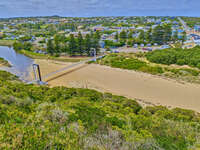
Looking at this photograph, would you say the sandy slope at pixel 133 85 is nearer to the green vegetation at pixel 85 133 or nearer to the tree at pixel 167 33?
the green vegetation at pixel 85 133

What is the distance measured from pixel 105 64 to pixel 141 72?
566 centimetres

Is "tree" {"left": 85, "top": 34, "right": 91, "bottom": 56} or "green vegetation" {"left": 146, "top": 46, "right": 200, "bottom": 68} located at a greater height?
"tree" {"left": 85, "top": 34, "right": 91, "bottom": 56}

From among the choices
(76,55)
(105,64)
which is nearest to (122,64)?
(105,64)

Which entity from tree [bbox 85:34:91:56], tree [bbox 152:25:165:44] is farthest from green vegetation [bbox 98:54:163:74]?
tree [bbox 152:25:165:44]

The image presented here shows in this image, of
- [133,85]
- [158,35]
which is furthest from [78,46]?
[158,35]

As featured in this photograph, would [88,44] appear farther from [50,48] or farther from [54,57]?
[50,48]

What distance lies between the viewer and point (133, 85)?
1432 centimetres

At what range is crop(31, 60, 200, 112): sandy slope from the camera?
1166 centimetres

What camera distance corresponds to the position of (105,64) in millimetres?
21078

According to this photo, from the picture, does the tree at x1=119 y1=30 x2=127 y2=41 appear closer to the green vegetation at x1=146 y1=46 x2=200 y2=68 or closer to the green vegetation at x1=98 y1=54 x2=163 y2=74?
the green vegetation at x1=98 y1=54 x2=163 y2=74

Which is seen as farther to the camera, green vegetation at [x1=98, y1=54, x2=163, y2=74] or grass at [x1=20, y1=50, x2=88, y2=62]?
grass at [x1=20, y1=50, x2=88, y2=62]

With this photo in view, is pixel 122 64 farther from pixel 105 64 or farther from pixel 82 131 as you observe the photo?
pixel 82 131

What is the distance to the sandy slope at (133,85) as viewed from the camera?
1166cm

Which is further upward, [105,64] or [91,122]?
[91,122]
